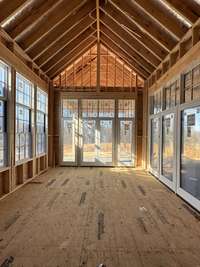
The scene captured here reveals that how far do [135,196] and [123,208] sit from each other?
103 cm

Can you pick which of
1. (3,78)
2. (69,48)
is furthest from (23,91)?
(69,48)

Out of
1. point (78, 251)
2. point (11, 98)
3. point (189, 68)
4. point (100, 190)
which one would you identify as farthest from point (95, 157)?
point (78, 251)

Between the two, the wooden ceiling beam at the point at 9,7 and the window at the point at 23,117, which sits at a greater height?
the wooden ceiling beam at the point at 9,7

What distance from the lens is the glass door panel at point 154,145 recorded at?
851 cm

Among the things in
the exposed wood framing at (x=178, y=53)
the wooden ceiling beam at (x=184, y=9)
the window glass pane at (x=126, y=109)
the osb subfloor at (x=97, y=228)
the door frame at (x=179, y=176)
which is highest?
the wooden ceiling beam at (x=184, y=9)

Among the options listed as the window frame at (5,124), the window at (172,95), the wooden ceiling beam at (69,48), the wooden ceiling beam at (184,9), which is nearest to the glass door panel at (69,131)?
the wooden ceiling beam at (69,48)

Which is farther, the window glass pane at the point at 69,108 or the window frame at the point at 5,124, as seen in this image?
the window glass pane at the point at 69,108

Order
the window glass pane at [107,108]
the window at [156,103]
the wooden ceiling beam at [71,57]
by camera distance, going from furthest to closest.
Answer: the window glass pane at [107,108] → the wooden ceiling beam at [71,57] → the window at [156,103]

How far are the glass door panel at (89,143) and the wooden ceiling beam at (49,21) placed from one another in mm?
4725

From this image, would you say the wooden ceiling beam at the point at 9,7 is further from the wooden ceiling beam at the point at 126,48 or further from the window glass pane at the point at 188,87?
the wooden ceiling beam at the point at 126,48

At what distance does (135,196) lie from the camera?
5.97m

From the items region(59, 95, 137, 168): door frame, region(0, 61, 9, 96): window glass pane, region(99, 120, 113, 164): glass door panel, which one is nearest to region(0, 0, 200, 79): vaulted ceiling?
region(0, 61, 9, 96): window glass pane

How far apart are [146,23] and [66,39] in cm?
262

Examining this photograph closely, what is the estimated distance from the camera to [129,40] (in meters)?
8.09
